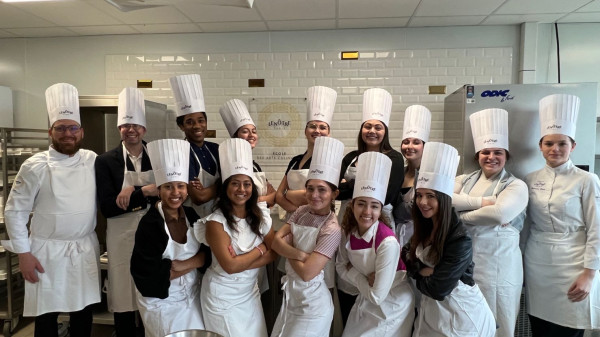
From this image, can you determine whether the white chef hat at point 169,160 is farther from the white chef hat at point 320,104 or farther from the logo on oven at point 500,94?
the logo on oven at point 500,94

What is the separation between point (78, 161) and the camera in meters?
2.05

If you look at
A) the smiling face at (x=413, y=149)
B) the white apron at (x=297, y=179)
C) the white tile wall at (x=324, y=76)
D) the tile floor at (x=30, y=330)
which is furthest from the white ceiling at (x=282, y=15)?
the tile floor at (x=30, y=330)

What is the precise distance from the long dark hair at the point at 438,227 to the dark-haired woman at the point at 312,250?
36 cm

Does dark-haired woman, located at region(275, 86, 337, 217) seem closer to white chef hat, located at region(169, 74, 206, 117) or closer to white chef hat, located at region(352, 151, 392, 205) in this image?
white chef hat, located at region(352, 151, 392, 205)

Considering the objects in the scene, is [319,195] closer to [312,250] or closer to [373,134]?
[312,250]

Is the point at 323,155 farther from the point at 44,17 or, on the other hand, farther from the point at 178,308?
the point at 44,17

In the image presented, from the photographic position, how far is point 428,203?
162 cm

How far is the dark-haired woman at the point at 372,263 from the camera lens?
163 centimetres

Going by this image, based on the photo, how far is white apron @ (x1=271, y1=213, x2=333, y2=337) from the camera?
5.40 ft

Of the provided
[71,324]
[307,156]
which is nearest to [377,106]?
[307,156]

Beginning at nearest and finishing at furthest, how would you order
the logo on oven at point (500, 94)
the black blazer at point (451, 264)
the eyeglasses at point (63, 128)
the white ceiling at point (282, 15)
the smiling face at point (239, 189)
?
the black blazer at point (451, 264)
the smiling face at point (239, 189)
the eyeglasses at point (63, 128)
the logo on oven at point (500, 94)
the white ceiling at point (282, 15)

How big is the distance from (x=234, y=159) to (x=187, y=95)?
25.4 inches

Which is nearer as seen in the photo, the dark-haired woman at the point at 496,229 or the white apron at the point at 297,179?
the dark-haired woman at the point at 496,229

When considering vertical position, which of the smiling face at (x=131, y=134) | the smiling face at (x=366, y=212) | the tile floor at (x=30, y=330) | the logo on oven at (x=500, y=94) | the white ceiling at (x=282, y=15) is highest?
the white ceiling at (x=282, y=15)
